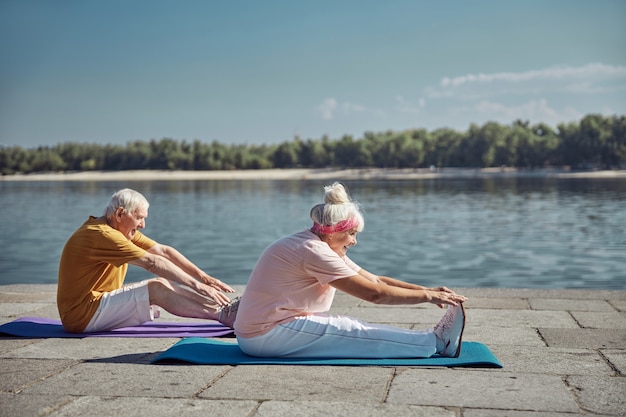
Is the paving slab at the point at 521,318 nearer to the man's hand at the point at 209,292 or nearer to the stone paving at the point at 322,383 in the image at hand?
the stone paving at the point at 322,383

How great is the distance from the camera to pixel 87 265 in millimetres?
6750

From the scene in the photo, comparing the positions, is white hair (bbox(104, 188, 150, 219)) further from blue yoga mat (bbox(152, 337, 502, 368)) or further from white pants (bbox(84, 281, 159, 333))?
blue yoga mat (bbox(152, 337, 502, 368))

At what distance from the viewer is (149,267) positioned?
262 inches

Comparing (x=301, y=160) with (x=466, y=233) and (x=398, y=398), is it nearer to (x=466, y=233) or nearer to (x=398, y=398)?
(x=466, y=233)

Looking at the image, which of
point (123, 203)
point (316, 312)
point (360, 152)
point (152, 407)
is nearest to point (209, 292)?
point (123, 203)

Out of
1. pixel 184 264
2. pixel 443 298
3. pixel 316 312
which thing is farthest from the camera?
pixel 184 264

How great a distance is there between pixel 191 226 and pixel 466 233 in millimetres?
11366

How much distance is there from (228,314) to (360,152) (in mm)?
135733

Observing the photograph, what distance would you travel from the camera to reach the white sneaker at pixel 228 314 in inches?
273

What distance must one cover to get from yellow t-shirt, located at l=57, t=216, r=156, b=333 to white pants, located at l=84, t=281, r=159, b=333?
0.20 feet

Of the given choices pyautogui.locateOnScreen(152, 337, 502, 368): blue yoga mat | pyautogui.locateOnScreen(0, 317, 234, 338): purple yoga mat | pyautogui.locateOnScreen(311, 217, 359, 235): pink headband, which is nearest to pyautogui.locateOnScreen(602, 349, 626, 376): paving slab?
pyautogui.locateOnScreen(152, 337, 502, 368): blue yoga mat

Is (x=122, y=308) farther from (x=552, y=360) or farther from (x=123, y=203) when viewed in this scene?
(x=552, y=360)

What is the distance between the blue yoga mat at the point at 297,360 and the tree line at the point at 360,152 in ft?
373

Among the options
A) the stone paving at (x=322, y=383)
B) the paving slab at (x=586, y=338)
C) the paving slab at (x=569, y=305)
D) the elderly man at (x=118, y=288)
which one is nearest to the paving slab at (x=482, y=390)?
the stone paving at (x=322, y=383)
